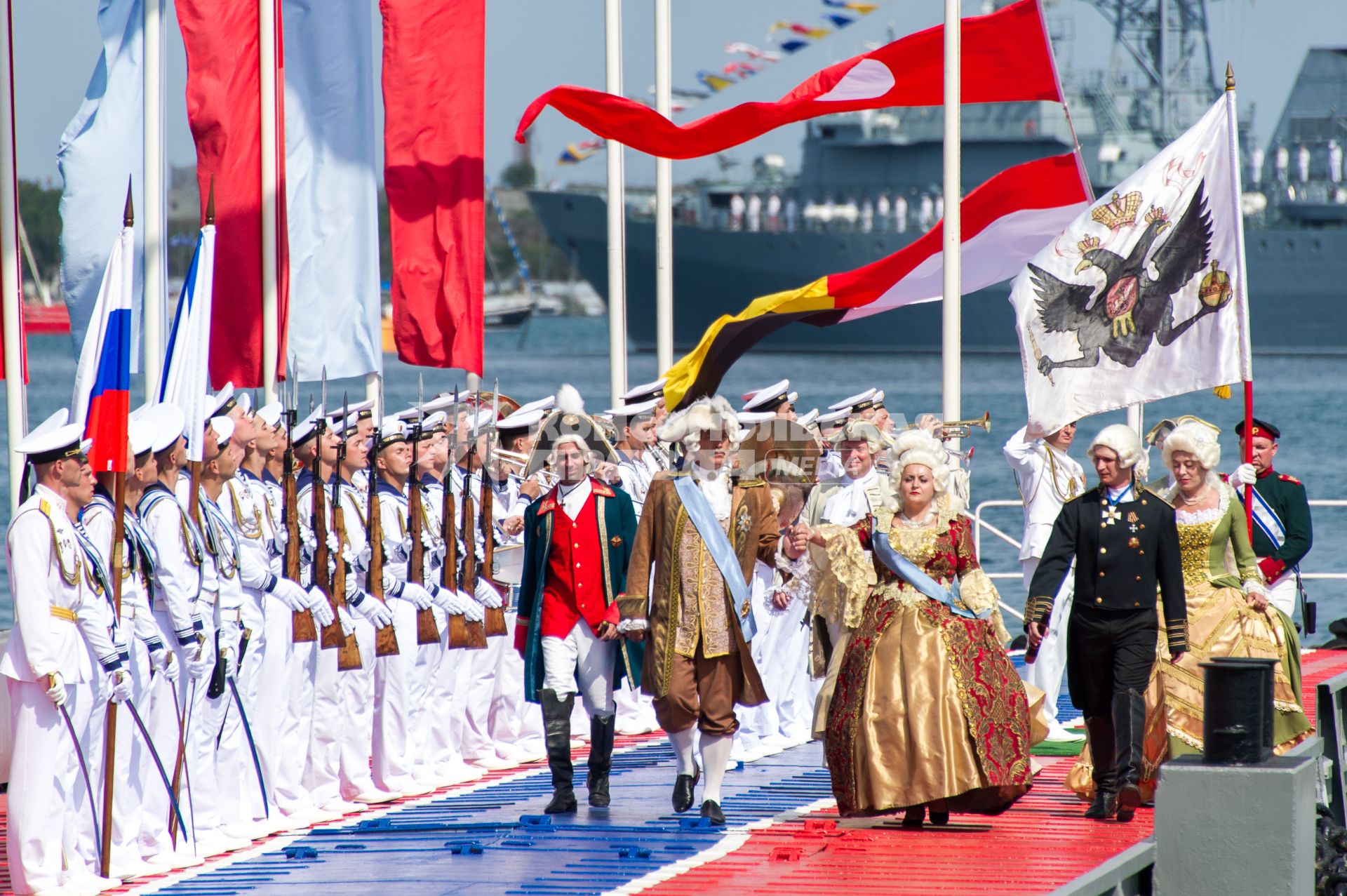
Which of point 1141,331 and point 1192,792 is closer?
point 1192,792

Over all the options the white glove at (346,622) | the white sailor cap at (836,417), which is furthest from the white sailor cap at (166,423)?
the white sailor cap at (836,417)

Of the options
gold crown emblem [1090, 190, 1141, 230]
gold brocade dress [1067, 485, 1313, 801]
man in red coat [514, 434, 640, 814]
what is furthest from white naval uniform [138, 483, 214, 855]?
gold crown emblem [1090, 190, 1141, 230]

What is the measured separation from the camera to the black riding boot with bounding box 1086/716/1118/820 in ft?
29.0

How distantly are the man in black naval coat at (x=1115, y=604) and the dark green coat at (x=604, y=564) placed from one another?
1753 mm

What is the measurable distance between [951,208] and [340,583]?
4739 mm

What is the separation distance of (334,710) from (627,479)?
2630 millimetres

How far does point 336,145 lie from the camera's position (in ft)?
42.3

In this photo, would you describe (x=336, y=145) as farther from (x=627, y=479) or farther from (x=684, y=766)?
(x=684, y=766)

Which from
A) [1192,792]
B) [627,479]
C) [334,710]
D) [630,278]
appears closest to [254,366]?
[627,479]

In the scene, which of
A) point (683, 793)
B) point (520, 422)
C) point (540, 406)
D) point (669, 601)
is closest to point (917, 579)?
point (669, 601)

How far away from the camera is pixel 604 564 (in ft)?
30.3

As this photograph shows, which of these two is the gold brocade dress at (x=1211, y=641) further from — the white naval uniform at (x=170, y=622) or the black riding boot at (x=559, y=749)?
the white naval uniform at (x=170, y=622)

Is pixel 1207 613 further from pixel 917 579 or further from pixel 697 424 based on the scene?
pixel 697 424

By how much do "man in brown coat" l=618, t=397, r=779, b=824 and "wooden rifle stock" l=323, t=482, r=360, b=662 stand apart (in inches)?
54.0
